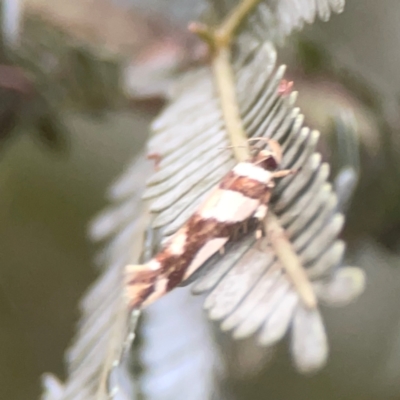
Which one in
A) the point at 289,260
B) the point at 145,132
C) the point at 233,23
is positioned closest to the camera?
the point at 289,260

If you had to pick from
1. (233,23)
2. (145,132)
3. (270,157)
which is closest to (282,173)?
(270,157)

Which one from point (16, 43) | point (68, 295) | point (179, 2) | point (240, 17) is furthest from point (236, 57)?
point (68, 295)

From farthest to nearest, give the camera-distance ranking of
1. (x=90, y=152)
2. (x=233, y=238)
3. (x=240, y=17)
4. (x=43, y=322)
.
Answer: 1. (x=90, y=152)
2. (x=43, y=322)
3. (x=240, y=17)
4. (x=233, y=238)

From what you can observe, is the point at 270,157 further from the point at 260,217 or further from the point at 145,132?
the point at 145,132

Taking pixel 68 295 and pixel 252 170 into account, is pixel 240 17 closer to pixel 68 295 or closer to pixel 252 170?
pixel 252 170

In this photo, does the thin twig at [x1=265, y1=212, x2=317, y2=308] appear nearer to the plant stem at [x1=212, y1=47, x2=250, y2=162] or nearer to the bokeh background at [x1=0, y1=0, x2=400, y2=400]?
the plant stem at [x1=212, y1=47, x2=250, y2=162]

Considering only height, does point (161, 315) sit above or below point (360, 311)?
above

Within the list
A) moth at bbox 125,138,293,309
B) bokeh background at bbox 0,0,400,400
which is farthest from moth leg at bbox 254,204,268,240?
bokeh background at bbox 0,0,400,400
